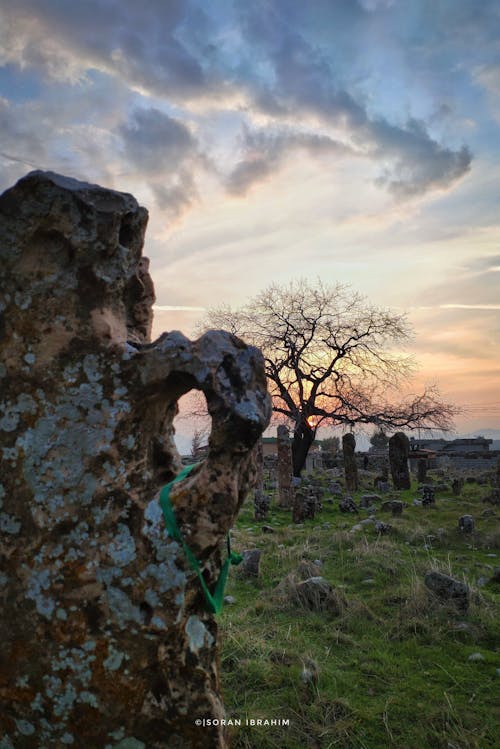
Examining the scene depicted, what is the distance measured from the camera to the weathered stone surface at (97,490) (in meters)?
2.07

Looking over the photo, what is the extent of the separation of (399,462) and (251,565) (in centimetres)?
1344

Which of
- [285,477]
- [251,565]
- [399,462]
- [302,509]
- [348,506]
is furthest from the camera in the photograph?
[399,462]

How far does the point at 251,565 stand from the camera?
22.5 ft

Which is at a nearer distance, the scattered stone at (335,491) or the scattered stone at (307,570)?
the scattered stone at (307,570)

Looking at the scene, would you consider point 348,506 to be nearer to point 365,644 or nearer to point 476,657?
point 365,644

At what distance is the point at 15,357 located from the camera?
7.59 feet

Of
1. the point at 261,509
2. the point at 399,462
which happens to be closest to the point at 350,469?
the point at 399,462

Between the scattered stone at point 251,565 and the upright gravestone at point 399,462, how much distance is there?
43.0ft

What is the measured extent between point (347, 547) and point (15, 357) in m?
7.04

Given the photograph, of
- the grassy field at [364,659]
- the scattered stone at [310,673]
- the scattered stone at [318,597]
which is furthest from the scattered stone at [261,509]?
the scattered stone at [310,673]

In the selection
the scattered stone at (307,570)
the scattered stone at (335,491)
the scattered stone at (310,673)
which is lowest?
the scattered stone at (335,491)

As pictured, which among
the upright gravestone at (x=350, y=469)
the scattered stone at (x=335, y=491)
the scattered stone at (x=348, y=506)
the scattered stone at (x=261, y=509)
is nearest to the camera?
the scattered stone at (x=261, y=509)

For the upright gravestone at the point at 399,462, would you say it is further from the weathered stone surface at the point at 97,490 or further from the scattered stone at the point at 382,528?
the weathered stone surface at the point at 97,490

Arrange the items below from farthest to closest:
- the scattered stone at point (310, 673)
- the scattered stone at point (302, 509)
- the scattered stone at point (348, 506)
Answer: the scattered stone at point (348, 506)
the scattered stone at point (302, 509)
the scattered stone at point (310, 673)
